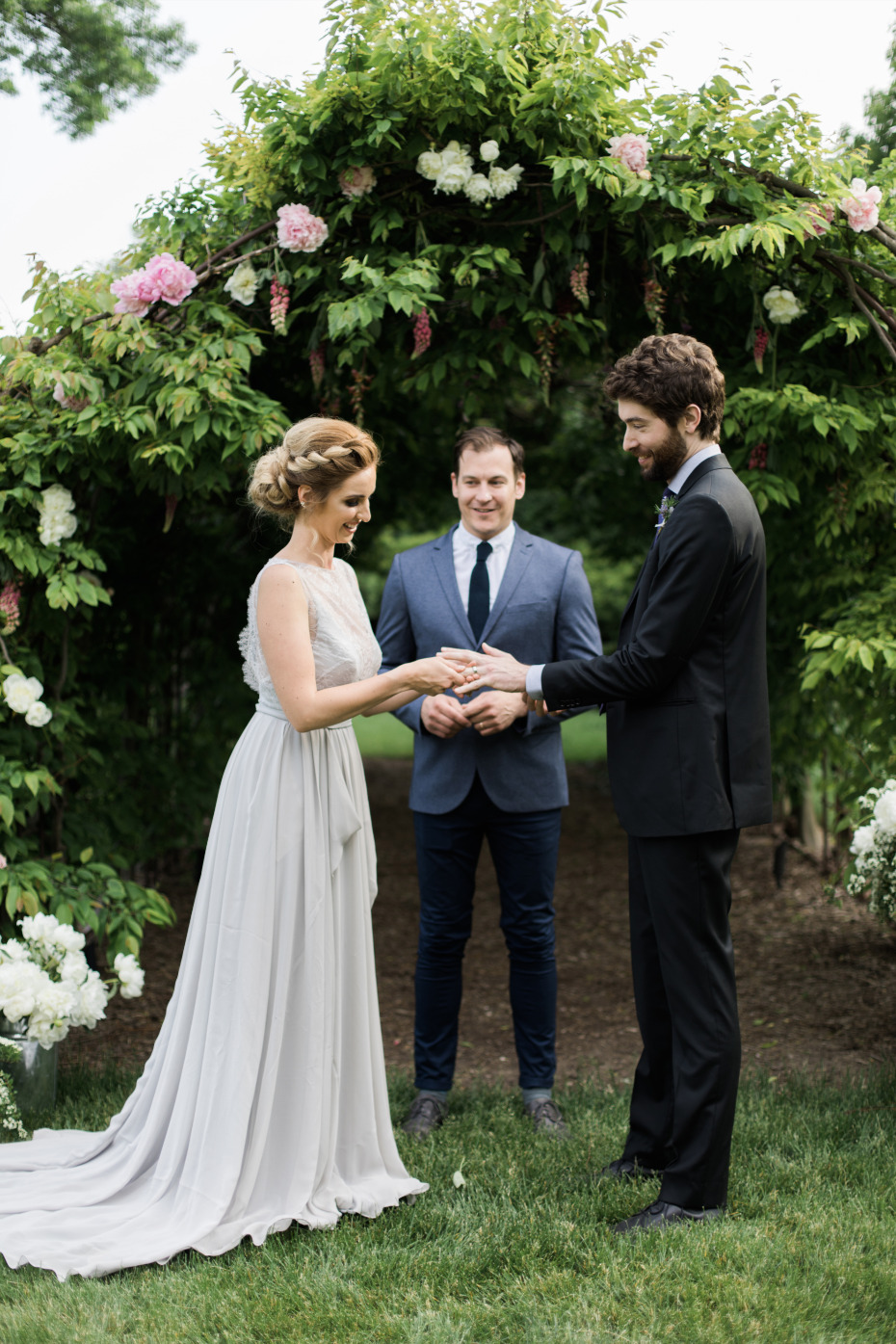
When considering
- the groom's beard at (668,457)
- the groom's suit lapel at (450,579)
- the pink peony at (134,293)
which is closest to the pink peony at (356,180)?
the pink peony at (134,293)

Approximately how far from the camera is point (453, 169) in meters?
3.84


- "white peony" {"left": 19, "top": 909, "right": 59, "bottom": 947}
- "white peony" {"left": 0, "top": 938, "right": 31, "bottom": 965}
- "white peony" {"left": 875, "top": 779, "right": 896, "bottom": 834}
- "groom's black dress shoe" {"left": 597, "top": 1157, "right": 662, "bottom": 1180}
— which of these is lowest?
"groom's black dress shoe" {"left": 597, "top": 1157, "right": 662, "bottom": 1180}

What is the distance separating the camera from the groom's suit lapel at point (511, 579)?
141 inches

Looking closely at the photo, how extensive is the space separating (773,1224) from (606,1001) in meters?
2.58

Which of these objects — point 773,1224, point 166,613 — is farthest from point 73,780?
point 773,1224

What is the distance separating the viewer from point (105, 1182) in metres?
2.94

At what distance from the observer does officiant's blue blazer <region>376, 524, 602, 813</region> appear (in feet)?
11.6

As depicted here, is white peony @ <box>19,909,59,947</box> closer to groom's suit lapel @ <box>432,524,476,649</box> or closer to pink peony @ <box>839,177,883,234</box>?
groom's suit lapel @ <box>432,524,476,649</box>

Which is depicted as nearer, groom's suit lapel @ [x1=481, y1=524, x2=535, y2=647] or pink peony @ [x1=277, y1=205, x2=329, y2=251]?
groom's suit lapel @ [x1=481, y1=524, x2=535, y2=647]

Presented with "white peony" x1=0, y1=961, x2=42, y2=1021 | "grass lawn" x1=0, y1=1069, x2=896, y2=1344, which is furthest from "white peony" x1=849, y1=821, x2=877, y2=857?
"white peony" x1=0, y1=961, x2=42, y2=1021

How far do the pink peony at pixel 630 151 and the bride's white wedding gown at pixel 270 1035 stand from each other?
6.14 ft

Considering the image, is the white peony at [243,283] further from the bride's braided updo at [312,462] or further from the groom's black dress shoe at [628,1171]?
the groom's black dress shoe at [628,1171]

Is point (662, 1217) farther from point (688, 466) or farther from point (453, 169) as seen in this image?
point (453, 169)

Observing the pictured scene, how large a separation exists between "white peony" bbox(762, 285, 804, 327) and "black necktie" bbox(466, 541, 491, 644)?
144cm
